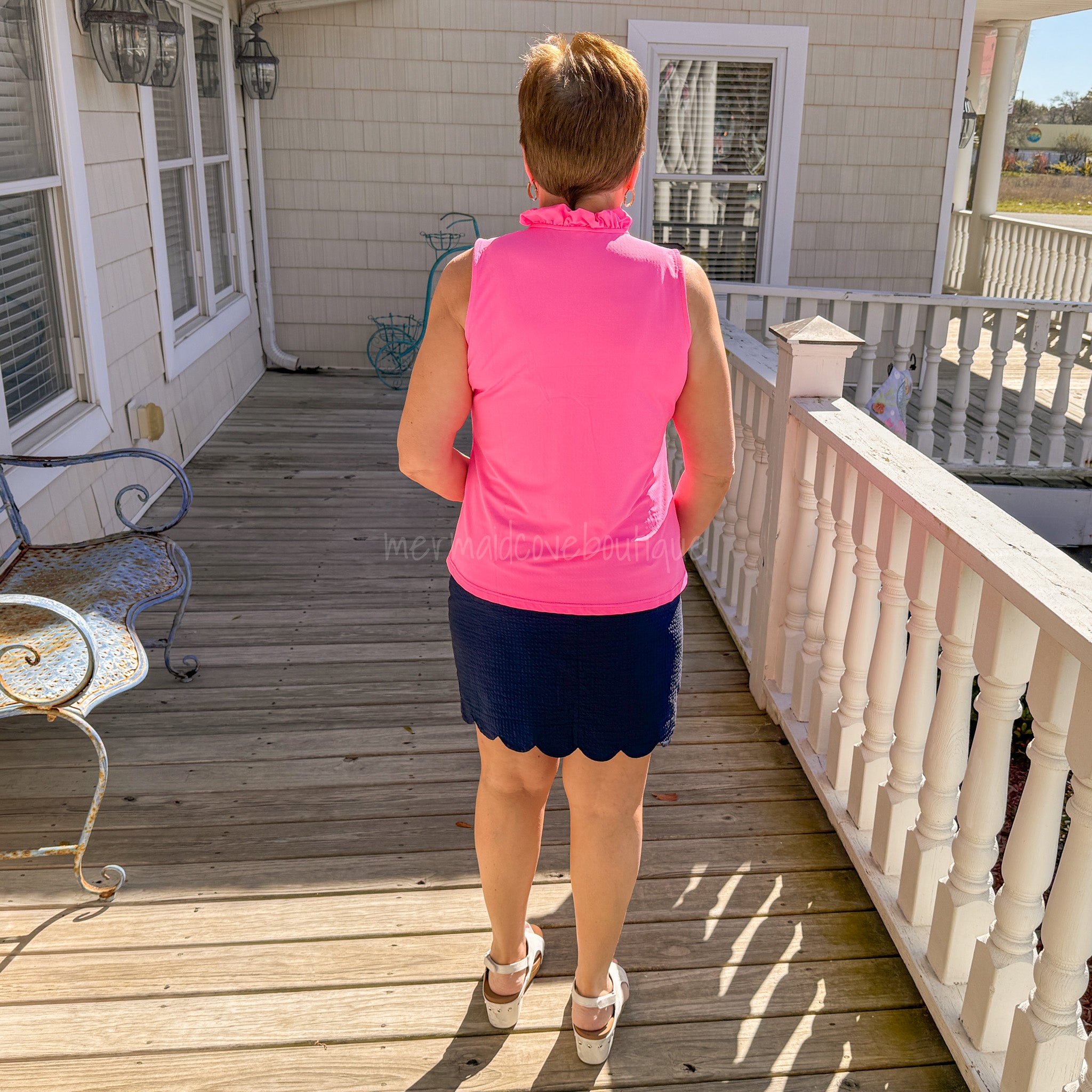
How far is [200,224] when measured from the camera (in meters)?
5.12

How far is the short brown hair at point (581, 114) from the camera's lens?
3.82 feet

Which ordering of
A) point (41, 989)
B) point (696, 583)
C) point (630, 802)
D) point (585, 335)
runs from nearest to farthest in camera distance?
point (585, 335), point (630, 802), point (41, 989), point (696, 583)

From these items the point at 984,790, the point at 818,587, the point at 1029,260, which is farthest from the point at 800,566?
the point at 1029,260

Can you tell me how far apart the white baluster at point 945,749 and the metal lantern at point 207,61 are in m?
4.89

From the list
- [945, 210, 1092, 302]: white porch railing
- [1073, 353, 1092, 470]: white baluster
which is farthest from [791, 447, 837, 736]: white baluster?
[945, 210, 1092, 302]: white porch railing

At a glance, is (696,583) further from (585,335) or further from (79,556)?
(585,335)

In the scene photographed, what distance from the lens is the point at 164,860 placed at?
2.09 m

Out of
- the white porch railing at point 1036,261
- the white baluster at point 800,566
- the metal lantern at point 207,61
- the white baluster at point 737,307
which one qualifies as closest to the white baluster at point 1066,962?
the white baluster at point 800,566

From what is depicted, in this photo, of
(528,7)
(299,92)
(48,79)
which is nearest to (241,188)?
(299,92)

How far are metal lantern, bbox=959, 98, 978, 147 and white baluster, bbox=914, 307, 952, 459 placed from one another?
21.5 ft

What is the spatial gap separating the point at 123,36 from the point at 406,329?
3.28 m

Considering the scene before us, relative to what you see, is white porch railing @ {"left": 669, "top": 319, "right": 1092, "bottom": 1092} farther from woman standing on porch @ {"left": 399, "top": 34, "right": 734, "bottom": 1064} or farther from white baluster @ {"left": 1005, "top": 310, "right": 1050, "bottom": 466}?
white baluster @ {"left": 1005, "top": 310, "right": 1050, "bottom": 466}

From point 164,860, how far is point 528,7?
5.66 m

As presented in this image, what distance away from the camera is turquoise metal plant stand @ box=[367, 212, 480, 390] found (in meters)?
6.55
